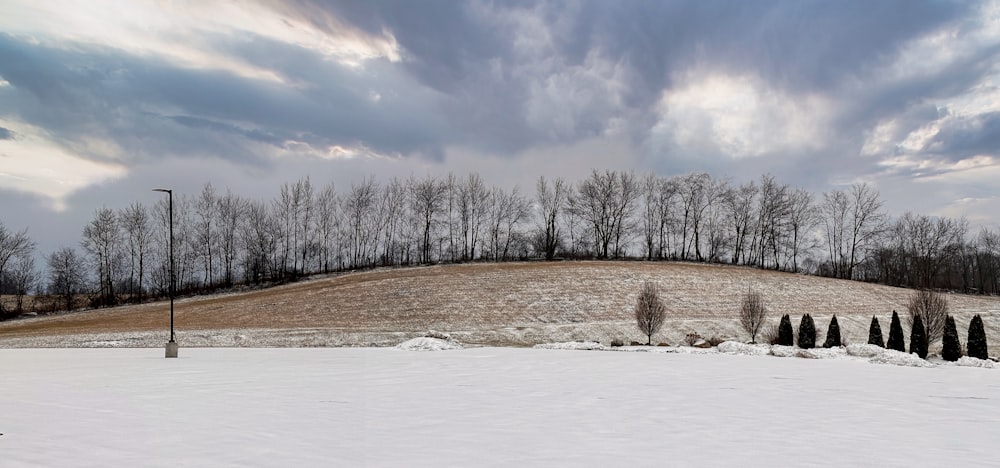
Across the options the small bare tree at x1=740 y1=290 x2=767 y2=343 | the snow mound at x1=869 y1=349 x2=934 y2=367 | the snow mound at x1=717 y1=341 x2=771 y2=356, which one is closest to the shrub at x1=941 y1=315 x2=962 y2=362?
the snow mound at x1=869 y1=349 x2=934 y2=367

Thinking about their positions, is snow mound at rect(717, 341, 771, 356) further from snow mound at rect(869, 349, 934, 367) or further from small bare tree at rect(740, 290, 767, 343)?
small bare tree at rect(740, 290, 767, 343)

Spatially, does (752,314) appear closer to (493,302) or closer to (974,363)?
(974,363)

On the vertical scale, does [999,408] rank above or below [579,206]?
below

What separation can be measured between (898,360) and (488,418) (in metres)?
20.5

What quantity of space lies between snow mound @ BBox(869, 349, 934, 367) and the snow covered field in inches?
210

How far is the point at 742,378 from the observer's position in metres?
15.9

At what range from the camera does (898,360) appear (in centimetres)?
2192

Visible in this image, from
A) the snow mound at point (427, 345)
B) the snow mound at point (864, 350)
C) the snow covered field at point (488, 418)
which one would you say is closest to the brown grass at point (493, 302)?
the snow mound at point (427, 345)

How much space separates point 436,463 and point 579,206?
2915 inches

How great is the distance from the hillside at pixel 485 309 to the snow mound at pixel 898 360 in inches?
594

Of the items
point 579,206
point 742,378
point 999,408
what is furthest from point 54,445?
point 579,206

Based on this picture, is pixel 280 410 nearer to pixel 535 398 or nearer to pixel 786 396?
pixel 535 398

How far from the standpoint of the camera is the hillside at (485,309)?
1421 inches

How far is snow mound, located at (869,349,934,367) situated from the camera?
71.5ft
